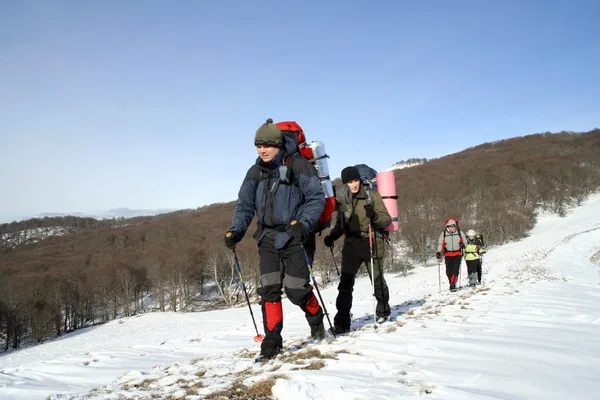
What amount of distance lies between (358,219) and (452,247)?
692cm

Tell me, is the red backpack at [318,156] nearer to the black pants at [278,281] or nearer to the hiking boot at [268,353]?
the black pants at [278,281]

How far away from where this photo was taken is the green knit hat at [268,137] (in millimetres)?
4430

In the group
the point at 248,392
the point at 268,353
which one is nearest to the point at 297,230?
the point at 268,353

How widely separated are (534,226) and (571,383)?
9456 cm

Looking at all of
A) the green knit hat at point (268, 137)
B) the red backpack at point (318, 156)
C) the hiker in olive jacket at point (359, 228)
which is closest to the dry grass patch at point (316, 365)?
the red backpack at point (318, 156)

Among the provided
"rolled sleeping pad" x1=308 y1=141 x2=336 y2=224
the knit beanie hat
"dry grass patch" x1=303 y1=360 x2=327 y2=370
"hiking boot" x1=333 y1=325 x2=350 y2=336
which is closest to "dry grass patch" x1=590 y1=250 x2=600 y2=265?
the knit beanie hat

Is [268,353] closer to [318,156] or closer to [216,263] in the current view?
[318,156]

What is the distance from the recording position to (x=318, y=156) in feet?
18.8

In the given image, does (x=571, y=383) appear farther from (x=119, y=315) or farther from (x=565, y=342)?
(x=119, y=315)

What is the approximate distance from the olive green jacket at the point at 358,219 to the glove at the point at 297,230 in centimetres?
205

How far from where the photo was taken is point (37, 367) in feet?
18.4

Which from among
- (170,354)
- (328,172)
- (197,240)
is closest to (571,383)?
(328,172)

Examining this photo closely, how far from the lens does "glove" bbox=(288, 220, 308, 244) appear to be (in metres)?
4.09

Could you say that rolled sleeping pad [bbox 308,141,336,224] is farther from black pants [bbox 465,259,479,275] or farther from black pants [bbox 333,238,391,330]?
black pants [bbox 465,259,479,275]
